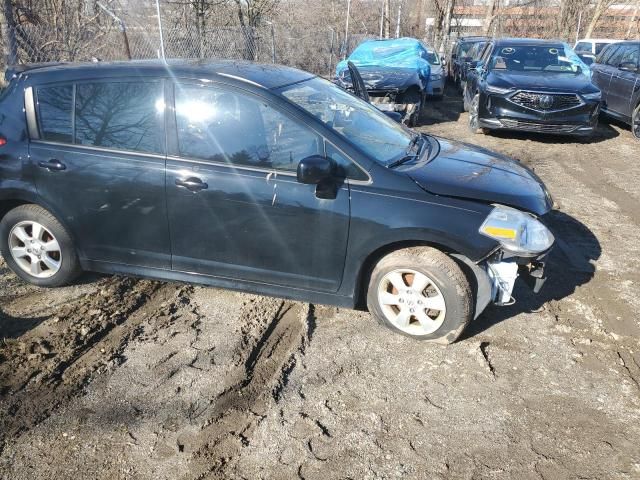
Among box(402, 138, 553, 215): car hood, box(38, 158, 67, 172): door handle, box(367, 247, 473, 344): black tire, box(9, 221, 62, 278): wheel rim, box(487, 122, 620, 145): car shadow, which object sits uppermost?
box(402, 138, 553, 215): car hood

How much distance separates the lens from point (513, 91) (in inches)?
353

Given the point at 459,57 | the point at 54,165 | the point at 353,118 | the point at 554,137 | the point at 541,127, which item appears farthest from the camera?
the point at 459,57

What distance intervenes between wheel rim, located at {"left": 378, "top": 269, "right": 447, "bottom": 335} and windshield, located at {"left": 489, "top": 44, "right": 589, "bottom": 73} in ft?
26.2

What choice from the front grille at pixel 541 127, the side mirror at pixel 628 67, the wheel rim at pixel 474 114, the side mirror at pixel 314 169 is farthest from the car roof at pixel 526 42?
the side mirror at pixel 314 169

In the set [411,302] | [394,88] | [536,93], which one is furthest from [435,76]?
[411,302]

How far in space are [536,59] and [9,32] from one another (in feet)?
31.6

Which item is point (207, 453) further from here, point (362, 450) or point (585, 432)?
point (585, 432)

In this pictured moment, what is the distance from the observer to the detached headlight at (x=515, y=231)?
10.5 feet

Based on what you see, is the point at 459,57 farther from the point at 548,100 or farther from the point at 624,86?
the point at 548,100

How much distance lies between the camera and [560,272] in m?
4.55

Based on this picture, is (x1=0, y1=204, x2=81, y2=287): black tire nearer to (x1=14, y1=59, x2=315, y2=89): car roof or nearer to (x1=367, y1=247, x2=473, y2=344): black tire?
(x1=14, y1=59, x2=315, y2=89): car roof

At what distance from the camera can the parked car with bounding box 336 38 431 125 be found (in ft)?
31.4

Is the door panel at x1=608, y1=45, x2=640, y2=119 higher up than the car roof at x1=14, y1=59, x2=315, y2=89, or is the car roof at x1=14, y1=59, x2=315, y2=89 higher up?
the car roof at x1=14, y1=59, x2=315, y2=89

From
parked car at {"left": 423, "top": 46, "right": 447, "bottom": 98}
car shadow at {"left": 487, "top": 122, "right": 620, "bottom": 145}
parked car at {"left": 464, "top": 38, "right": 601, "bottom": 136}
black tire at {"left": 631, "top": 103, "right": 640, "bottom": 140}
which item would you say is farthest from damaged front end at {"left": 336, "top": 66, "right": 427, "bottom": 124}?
black tire at {"left": 631, "top": 103, "right": 640, "bottom": 140}
